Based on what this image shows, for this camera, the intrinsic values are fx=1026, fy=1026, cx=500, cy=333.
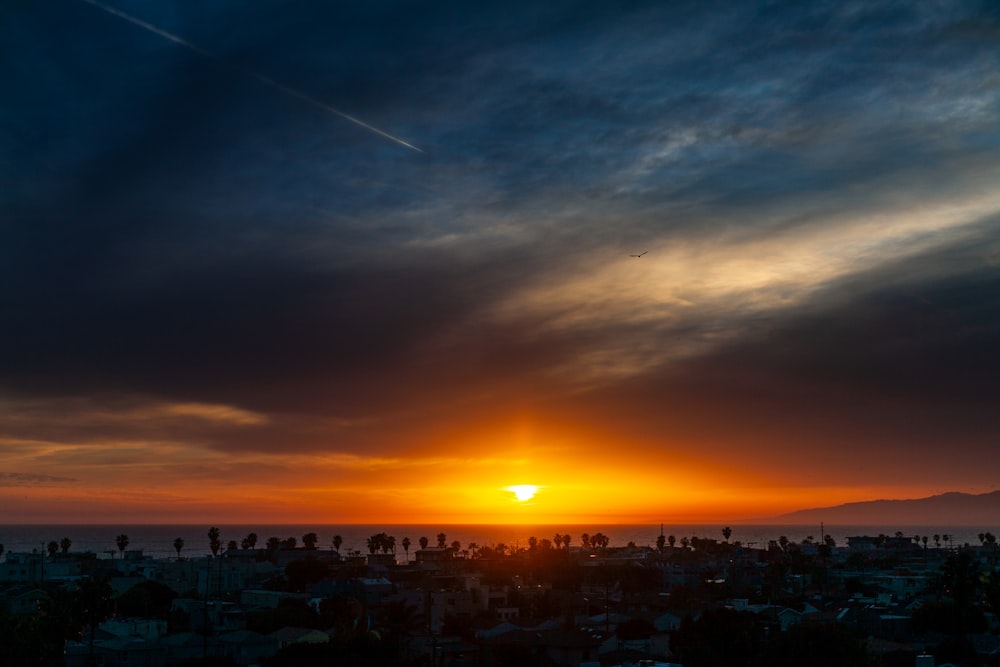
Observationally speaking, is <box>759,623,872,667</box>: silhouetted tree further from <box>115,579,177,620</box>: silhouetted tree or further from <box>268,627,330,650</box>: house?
<box>115,579,177,620</box>: silhouetted tree

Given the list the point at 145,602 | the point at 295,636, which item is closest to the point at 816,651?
the point at 295,636

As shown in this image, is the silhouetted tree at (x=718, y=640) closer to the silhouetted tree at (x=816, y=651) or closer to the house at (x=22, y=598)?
the silhouetted tree at (x=816, y=651)

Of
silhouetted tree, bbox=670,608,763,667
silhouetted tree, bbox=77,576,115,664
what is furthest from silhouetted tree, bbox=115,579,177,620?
silhouetted tree, bbox=670,608,763,667

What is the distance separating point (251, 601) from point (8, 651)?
45.3 meters

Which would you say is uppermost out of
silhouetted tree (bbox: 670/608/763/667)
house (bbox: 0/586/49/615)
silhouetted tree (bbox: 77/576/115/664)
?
silhouetted tree (bbox: 77/576/115/664)

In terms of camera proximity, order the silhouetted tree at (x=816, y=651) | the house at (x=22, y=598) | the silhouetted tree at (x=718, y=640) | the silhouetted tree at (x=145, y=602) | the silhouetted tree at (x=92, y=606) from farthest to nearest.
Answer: the silhouetted tree at (x=145, y=602), the house at (x=22, y=598), the silhouetted tree at (x=92, y=606), the silhouetted tree at (x=718, y=640), the silhouetted tree at (x=816, y=651)

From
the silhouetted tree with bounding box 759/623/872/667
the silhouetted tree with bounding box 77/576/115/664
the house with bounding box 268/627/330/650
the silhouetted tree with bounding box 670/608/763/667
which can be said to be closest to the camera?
the silhouetted tree with bounding box 759/623/872/667

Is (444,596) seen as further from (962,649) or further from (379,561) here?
(379,561)

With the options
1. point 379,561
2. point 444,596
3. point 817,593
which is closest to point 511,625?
point 444,596

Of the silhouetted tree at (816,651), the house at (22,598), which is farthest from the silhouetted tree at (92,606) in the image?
the silhouetted tree at (816,651)

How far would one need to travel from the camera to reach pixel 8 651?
49344mm

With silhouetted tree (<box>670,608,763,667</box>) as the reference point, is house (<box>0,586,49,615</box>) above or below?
above

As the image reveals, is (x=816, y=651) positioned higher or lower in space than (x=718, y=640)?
higher

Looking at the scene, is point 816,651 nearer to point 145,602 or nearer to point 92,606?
point 92,606
